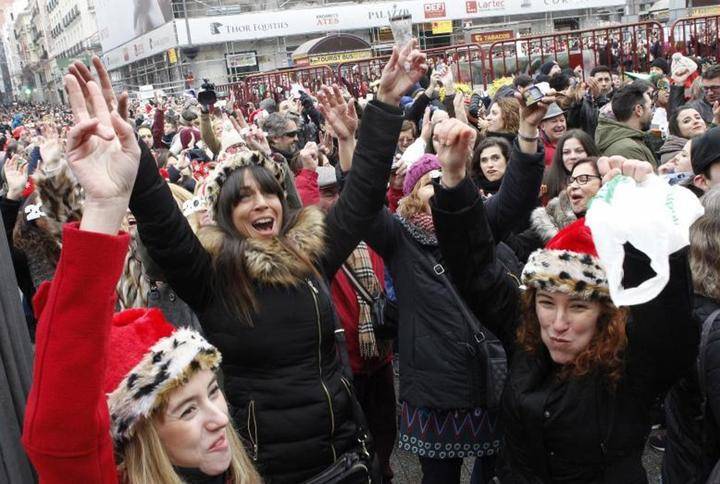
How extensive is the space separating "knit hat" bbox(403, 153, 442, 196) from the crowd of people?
1 cm

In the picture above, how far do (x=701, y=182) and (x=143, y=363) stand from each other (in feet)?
8.87

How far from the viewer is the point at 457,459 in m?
2.86

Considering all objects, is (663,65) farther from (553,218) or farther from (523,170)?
(523,170)

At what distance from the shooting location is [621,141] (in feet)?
16.9

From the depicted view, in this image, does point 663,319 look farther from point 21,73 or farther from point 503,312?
point 21,73

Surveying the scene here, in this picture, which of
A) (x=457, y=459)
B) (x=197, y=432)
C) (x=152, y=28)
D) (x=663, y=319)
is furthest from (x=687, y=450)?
(x=152, y=28)

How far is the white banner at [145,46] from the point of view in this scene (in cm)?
4141

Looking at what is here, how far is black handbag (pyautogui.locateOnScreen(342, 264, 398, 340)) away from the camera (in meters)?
3.27

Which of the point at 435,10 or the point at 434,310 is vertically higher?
the point at 435,10

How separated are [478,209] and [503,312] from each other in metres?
0.42

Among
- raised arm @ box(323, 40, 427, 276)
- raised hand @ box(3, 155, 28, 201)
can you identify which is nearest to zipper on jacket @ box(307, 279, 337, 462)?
raised arm @ box(323, 40, 427, 276)

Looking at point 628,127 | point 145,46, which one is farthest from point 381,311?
point 145,46

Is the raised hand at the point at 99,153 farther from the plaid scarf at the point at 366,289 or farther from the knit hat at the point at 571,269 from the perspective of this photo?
the plaid scarf at the point at 366,289

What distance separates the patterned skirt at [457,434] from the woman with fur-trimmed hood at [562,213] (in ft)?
3.86
